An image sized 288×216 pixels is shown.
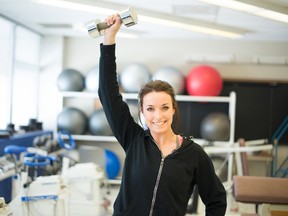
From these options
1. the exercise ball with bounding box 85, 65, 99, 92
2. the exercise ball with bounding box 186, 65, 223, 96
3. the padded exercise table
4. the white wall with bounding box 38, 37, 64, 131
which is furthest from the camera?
the white wall with bounding box 38, 37, 64, 131

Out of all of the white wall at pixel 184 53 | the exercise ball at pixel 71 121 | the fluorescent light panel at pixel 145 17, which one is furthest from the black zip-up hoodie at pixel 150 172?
the white wall at pixel 184 53

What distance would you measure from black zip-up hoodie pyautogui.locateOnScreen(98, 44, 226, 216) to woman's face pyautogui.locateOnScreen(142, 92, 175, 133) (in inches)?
3.2

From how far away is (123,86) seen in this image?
5.08 meters

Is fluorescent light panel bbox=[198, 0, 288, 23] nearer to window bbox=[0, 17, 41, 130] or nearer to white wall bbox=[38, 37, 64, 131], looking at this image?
window bbox=[0, 17, 41, 130]

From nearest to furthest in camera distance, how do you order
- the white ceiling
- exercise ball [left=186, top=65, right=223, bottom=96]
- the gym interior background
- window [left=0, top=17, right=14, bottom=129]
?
the white ceiling < window [left=0, top=17, right=14, bottom=129] < exercise ball [left=186, top=65, right=223, bottom=96] < the gym interior background

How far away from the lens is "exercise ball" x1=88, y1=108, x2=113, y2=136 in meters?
4.96

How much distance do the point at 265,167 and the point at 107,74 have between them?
4.81 meters

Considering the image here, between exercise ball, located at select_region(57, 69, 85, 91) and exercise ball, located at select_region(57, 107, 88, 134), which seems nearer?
exercise ball, located at select_region(57, 107, 88, 134)

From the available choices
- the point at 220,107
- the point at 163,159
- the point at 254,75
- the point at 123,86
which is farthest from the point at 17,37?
the point at 163,159

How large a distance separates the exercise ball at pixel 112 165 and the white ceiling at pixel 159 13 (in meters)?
2.05

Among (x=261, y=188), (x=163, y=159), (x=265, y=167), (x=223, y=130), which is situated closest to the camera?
(x=163, y=159)

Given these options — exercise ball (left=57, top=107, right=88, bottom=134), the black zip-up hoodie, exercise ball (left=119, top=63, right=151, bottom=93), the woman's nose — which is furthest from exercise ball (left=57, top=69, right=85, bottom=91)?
the woman's nose

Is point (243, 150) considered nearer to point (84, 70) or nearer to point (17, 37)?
Answer: point (84, 70)

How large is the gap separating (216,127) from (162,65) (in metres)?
1.53
